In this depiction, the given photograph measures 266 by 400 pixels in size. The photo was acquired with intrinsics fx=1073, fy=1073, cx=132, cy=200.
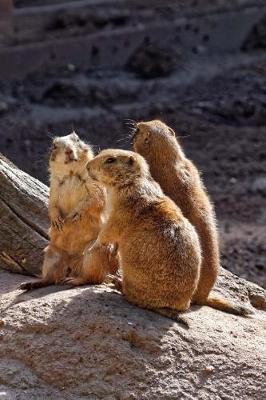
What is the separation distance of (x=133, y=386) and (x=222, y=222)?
22.6ft

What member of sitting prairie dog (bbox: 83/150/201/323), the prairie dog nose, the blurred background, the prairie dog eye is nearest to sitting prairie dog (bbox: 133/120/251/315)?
sitting prairie dog (bbox: 83/150/201/323)

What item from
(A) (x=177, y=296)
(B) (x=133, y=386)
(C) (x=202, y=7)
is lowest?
(B) (x=133, y=386)

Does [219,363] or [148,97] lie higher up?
[148,97]

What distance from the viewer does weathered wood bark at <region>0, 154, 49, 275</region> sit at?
287 inches

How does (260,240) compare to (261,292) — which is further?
(260,240)

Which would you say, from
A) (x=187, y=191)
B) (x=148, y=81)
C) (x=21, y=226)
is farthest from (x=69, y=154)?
(x=148, y=81)

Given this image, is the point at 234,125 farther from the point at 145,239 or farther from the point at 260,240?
the point at 145,239

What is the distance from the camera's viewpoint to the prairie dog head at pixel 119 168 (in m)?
5.99

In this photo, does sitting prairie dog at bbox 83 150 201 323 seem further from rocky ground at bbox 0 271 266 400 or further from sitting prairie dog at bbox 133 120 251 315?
sitting prairie dog at bbox 133 120 251 315

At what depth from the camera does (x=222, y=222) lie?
12430 millimetres

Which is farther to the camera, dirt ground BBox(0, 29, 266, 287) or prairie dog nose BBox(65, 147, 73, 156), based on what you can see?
dirt ground BBox(0, 29, 266, 287)

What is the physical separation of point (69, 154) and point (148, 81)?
38.2ft

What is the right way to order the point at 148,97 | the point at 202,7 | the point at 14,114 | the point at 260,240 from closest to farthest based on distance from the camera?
the point at 260,240 → the point at 14,114 → the point at 148,97 → the point at 202,7

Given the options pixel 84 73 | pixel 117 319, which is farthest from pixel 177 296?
pixel 84 73
